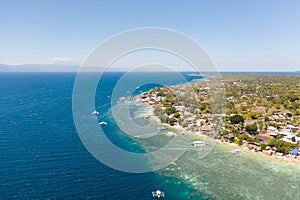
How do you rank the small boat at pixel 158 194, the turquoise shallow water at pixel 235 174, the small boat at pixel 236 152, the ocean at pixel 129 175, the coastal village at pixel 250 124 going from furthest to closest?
the coastal village at pixel 250 124
the small boat at pixel 236 152
the turquoise shallow water at pixel 235 174
the ocean at pixel 129 175
the small boat at pixel 158 194

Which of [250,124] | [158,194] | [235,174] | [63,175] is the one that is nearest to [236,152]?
[235,174]

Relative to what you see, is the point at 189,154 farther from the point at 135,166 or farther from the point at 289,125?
the point at 289,125

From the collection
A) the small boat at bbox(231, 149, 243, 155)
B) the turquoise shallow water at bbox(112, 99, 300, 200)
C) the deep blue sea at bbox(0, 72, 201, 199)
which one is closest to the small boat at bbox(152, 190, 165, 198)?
the deep blue sea at bbox(0, 72, 201, 199)

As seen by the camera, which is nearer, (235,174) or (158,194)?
(158,194)

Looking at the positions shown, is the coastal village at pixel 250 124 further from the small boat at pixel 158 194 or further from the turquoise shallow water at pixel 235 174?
the small boat at pixel 158 194

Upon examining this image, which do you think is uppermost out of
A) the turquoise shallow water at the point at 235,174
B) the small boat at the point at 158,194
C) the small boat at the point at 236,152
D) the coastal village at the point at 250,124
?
the coastal village at the point at 250,124

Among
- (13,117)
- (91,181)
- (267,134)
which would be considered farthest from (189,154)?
(13,117)

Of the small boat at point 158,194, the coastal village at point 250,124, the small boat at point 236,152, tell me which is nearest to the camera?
the small boat at point 158,194

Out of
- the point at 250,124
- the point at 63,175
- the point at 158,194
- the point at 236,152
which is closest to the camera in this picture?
the point at 158,194

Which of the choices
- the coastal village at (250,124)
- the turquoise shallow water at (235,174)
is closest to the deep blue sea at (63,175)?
the turquoise shallow water at (235,174)

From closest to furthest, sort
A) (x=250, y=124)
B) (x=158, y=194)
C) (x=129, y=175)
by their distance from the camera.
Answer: (x=158, y=194), (x=129, y=175), (x=250, y=124)

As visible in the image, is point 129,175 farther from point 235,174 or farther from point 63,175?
Answer: point 235,174

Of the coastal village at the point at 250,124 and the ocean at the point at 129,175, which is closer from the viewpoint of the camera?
the ocean at the point at 129,175
